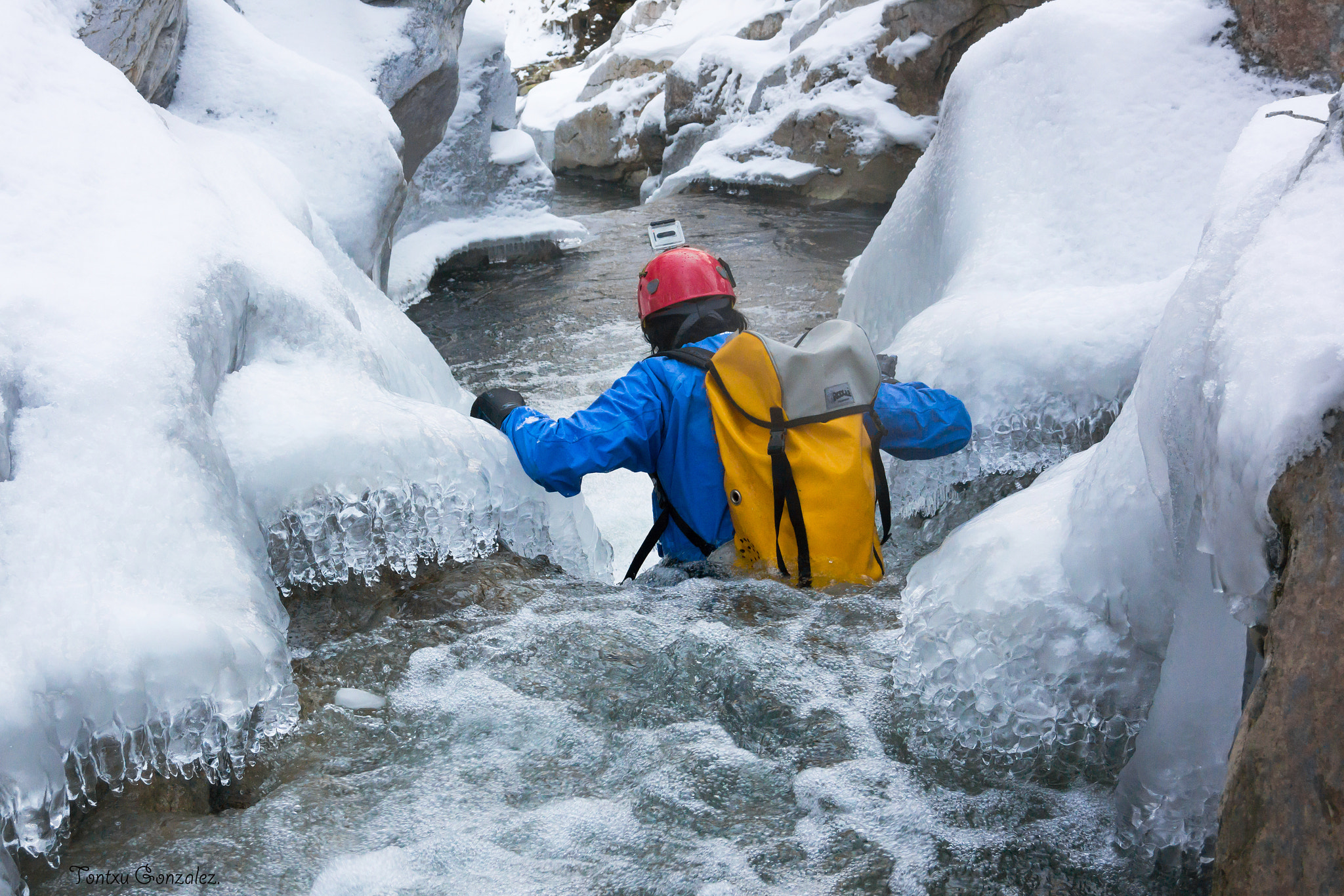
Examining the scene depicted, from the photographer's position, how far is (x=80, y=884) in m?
1.37

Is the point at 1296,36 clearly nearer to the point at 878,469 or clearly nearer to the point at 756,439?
the point at 878,469

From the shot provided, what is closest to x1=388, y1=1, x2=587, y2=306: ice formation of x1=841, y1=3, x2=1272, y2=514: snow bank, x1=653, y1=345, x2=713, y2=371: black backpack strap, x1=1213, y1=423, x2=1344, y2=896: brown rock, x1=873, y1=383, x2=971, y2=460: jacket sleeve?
x1=841, y1=3, x2=1272, y2=514: snow bank

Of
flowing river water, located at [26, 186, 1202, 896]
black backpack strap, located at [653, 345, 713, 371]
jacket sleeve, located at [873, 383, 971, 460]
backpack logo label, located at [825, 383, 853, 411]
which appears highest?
black backpack strap, located at [653, 345, 713, 371]

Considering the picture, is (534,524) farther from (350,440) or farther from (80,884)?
(80,884)

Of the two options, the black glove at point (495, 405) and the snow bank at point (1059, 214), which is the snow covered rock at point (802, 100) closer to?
the snow bank at point (1059, 214)

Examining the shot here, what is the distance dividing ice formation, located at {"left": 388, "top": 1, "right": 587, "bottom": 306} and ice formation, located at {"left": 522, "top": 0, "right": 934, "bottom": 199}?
3368mm

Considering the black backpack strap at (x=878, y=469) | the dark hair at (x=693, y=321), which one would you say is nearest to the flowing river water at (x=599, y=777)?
the black backpack strap at (x=878, y=469)

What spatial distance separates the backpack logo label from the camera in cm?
212

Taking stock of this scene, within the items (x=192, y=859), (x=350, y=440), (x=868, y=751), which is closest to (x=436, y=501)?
(x=350, y=440)

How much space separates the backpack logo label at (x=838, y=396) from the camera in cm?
212

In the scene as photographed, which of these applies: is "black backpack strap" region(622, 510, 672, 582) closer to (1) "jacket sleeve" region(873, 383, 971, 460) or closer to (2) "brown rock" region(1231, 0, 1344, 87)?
(1) "jacket sleeve" region(873, 383, 971, 460)

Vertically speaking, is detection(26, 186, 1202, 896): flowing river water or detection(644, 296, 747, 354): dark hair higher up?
detection(644, 296, 747, 354): dark hair

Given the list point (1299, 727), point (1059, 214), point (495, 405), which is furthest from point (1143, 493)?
point (1059, 214)

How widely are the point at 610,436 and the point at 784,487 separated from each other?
0.42 meters
